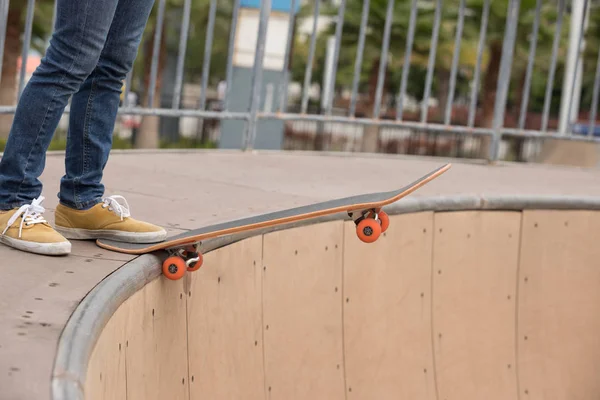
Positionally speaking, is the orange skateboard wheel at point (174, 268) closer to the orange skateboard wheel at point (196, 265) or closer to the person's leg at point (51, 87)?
the orange skateboard wheel at point (196, 265)

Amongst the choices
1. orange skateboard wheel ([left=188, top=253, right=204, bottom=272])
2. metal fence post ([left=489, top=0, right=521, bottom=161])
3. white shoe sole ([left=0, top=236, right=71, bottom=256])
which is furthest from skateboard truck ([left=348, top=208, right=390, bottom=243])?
metal fence post ([left=489, top=0, right=521, bottom=161])

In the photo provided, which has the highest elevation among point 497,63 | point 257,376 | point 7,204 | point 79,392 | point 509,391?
point 497,63

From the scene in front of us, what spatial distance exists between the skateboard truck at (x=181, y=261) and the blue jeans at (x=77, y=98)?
1.53 ft

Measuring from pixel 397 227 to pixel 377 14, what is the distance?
21162 mm

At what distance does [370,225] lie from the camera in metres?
2.96

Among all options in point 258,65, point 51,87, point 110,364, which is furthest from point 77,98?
point 258,65

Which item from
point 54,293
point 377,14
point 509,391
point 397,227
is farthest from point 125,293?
point 377,14

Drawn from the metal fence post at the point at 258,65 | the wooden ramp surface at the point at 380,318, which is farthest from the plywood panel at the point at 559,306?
the metal fence post at the point at 258,65

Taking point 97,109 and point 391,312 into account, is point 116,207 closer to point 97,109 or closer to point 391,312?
point 97,109

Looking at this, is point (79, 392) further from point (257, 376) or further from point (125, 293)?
point (257, 376)

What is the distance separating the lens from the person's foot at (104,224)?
9.97ft

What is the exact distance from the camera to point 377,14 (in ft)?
81.3

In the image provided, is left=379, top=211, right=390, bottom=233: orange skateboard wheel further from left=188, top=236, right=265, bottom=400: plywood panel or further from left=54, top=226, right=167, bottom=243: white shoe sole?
left=54, top=226, right=167, bottom=243: white shoe sole

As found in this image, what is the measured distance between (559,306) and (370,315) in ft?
4.94
